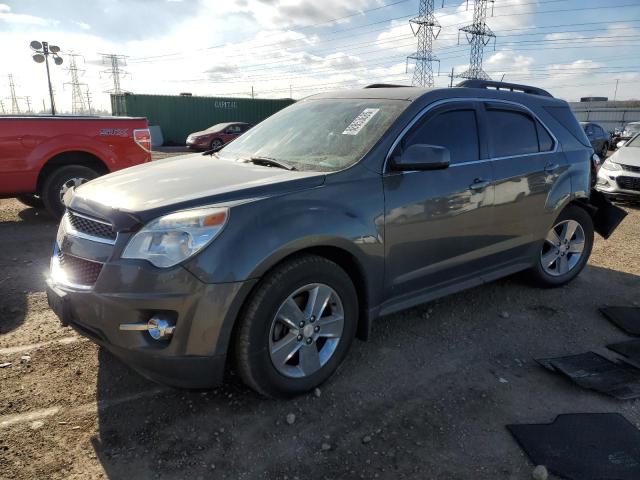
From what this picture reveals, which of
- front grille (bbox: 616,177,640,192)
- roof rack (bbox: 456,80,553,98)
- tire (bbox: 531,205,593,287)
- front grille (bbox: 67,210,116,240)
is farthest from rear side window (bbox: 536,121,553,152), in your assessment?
front grille (bbox: 616,177,640,192)

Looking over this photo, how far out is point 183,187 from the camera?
2771 millimetres

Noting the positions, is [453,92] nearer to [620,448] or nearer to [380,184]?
[380,184]

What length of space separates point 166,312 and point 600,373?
282 centimetres

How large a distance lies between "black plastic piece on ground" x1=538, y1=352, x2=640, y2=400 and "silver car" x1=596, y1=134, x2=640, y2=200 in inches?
277

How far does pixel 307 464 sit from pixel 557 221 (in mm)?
3398

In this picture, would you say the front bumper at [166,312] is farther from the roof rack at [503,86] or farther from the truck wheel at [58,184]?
the truck wheel at [58,184]

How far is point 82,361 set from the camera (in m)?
3.18

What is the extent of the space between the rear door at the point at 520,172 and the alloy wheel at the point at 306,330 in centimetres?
170

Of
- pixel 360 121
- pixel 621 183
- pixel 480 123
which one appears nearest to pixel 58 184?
pixel 360 121

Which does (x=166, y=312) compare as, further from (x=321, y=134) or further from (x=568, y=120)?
(x=568, y=120)

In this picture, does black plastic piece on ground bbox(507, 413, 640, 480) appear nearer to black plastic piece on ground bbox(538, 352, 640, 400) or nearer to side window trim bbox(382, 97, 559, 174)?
black plastic piece on ground bbox(538, 352, 640, 400)

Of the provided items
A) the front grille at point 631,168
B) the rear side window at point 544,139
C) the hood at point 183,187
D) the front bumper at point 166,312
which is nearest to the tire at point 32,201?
the hood at point 183,187

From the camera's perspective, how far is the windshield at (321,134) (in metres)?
3.15

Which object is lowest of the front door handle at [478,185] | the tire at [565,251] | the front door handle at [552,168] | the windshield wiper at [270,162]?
the tire at [565,251]
